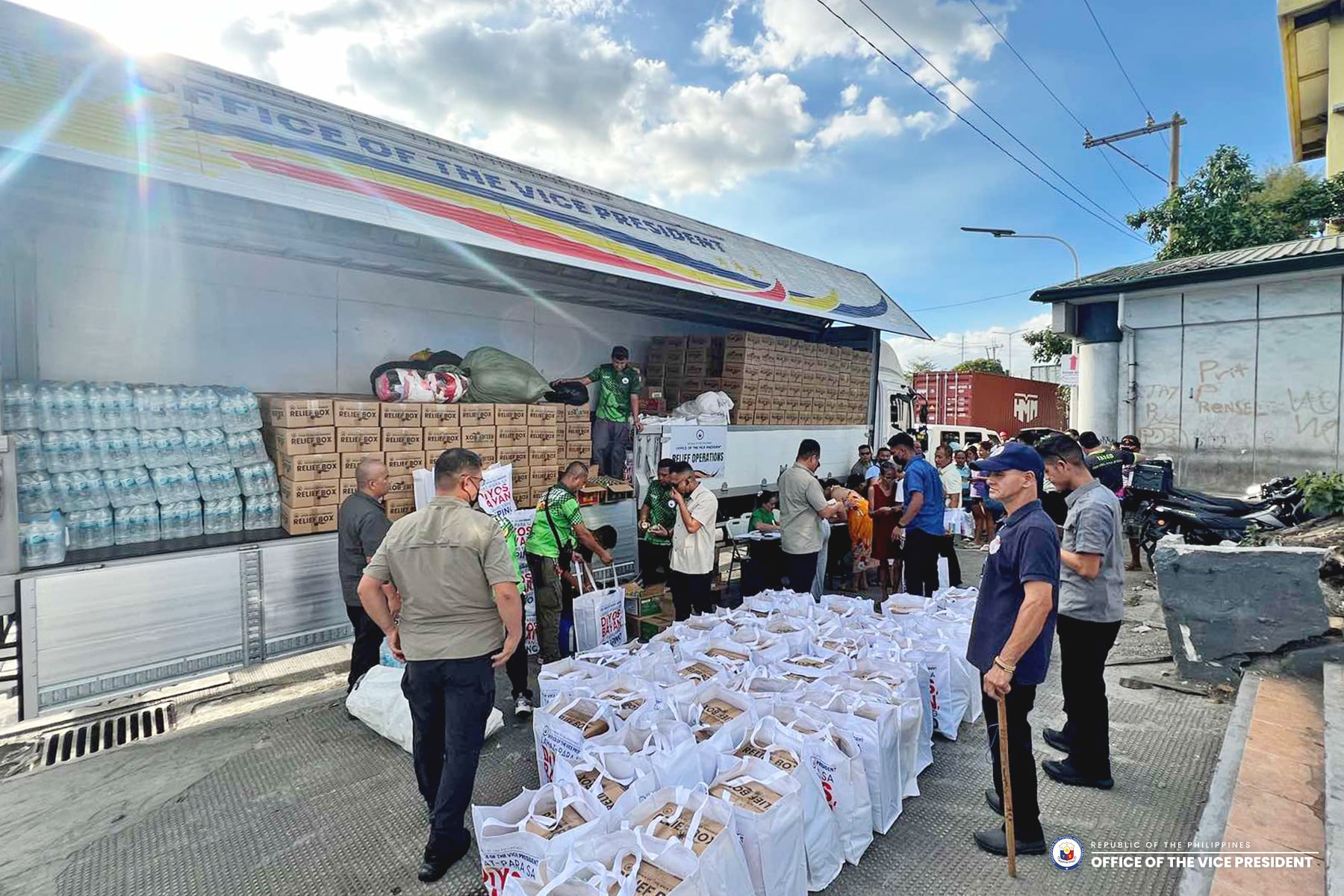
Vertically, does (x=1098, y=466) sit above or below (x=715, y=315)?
below

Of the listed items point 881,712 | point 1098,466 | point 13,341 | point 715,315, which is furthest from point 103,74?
point 1098,466

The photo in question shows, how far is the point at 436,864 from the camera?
2.92 m

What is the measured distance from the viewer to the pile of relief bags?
7.39ft

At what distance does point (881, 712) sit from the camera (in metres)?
3.15

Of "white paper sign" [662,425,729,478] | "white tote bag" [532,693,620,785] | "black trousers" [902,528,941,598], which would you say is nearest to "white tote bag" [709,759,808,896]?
"white tote bag" [532,693,620,785]

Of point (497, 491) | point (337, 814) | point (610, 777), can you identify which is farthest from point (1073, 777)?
point (497, 491)

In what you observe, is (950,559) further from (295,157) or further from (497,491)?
(295,157)

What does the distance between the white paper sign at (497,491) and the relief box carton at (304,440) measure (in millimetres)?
1223

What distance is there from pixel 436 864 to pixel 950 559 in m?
5.56

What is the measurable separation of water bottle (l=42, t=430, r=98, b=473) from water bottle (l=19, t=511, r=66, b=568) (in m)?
0.42

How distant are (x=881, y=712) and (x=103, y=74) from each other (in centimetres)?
587

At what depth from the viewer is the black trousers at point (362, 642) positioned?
14.7 feet

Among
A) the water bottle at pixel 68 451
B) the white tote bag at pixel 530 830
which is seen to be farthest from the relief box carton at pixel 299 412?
the white tote bag at pixel 530 830

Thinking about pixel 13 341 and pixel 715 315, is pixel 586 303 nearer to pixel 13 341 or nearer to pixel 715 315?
pixel 715 315
